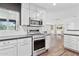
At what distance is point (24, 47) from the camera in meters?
2.97

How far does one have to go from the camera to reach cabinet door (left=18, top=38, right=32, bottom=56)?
2.77 metres

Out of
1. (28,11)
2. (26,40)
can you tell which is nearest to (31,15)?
(28,11)

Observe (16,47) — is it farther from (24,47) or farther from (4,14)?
(4,14)

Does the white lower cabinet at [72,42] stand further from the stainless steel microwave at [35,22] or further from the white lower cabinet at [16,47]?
the white lower cabinet at [16,47]

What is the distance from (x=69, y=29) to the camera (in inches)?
187

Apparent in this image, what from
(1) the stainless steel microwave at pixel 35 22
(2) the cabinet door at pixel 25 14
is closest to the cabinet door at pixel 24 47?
(2) the cabinet door at pixel 25 14

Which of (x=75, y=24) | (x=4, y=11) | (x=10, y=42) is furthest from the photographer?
(x=75, y=24)

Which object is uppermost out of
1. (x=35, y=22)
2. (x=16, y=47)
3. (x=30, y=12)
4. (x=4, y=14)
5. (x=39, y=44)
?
(x=30, y=12)

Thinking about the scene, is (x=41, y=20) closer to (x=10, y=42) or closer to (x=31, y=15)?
(x=31, y=15)

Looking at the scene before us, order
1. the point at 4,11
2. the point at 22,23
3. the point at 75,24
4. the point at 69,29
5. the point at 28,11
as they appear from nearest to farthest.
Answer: the point at 4,11 < the point at 22,23 < the point at 28,11 < the point at 75,24 < the point at 69,29

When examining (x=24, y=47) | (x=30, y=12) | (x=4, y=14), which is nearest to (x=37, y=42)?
(x=24, y=47)

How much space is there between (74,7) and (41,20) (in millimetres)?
1818

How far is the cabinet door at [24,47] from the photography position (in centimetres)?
277

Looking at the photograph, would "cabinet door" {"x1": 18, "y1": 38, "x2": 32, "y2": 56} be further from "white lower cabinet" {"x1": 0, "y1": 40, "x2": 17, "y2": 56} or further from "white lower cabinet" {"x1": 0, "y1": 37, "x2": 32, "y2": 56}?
"white lower cabinet" {"x1": 0, "y1": 40, "x2": 17, "y2": 56}
